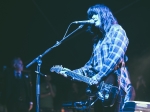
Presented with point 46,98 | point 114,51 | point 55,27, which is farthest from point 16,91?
point 114,51

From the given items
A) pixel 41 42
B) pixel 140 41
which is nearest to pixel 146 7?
pixel 140 41

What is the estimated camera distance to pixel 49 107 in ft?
27.0

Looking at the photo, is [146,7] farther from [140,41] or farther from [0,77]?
[0,77]

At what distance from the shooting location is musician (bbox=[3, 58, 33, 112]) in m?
6.30

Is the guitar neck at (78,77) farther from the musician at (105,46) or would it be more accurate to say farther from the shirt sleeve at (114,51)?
the shirt sleeve at (114,51)

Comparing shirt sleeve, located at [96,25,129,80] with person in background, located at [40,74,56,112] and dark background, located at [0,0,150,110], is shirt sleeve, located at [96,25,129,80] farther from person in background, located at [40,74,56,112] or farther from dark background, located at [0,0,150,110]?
person in background, located at [40,74,56,112]

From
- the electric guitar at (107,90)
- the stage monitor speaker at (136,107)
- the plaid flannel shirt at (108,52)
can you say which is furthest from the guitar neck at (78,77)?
the stage monitor speaker at (136,107)

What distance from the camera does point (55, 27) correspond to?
28.7 ft

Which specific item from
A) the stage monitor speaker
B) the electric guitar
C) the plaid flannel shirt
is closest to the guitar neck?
the electric guitar

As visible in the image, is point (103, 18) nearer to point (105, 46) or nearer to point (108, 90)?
point (105, 46)

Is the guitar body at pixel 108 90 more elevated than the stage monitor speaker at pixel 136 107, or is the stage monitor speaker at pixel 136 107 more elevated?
the guitar body at pixel 108 90

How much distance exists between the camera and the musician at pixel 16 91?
630 cm

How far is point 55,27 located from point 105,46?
18.8 ft

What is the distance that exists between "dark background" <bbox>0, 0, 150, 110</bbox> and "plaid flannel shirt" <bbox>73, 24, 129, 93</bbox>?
5.08 m
